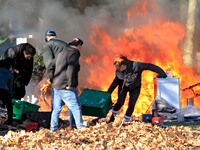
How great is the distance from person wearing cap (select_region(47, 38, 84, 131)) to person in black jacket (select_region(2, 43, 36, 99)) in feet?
3.19

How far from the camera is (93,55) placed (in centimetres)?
1423

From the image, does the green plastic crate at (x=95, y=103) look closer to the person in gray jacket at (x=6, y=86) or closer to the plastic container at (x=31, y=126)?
the plastic container at (x=31, y=126)

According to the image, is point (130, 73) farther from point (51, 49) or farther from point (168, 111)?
point (168, 111)

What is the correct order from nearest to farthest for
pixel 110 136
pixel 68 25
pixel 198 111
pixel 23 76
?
pixel 110 136, pixel 23 76, pixel 198 111, pixel 68 25

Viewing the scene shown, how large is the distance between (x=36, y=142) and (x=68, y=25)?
11272 mm

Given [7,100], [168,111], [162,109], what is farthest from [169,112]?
[7,100]

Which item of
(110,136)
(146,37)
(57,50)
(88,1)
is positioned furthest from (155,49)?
(110,136)

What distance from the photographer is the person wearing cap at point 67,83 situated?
423 centimetres

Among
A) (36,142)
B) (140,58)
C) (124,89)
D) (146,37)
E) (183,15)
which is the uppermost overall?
(183,15)

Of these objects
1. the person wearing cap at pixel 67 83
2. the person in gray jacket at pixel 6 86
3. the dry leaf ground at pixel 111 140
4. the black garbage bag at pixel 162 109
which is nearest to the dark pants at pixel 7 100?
the person in gray jacket at pixel 6 86

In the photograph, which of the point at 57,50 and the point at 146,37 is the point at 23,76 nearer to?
the point at 57,50

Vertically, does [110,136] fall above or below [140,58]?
below

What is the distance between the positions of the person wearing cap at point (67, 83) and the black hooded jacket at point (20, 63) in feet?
4.11

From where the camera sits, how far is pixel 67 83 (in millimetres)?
4312
